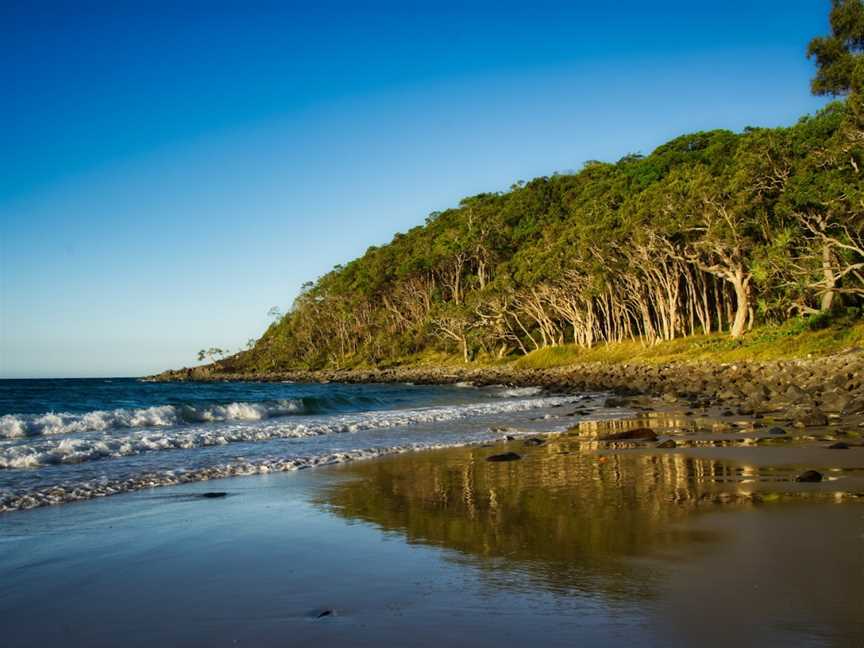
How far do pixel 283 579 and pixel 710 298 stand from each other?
62.3 metres

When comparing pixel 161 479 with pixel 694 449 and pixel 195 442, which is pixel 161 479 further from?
pixel 694 449

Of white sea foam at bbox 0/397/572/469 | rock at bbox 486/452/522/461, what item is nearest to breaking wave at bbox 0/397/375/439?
white sea foam at bbox 0/397/572/469

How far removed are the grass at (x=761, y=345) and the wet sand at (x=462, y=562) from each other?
89.4 ft

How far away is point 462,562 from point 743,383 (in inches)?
979

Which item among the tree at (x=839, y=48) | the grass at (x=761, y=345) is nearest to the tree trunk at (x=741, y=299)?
the grass at (x=761, y=345)

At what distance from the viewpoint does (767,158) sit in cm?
3834

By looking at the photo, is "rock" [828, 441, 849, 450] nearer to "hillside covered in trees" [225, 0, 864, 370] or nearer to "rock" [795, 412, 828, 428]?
"rock" [795, 412, 828, 428]

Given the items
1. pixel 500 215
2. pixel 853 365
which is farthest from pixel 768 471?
pixel 500 215

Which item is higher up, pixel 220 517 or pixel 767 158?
pixel 767 158

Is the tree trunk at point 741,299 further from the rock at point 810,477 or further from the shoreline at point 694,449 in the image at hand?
the rock at point 810,477

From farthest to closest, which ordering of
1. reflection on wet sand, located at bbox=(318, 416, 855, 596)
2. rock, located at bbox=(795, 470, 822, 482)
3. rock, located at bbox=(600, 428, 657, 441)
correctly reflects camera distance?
rock, located at bbox=(600, 428, 657, 441) → rock, located at bbox=(795, 470, 822, 482) → reflection on wet sand, located at bbox=(318, 416, 855, 596)

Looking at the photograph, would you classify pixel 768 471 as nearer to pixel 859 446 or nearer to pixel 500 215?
pixel 859 446

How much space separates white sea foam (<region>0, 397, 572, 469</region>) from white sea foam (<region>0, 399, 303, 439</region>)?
8.47ft

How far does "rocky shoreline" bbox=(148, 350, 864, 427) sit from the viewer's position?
18641 millimetres
